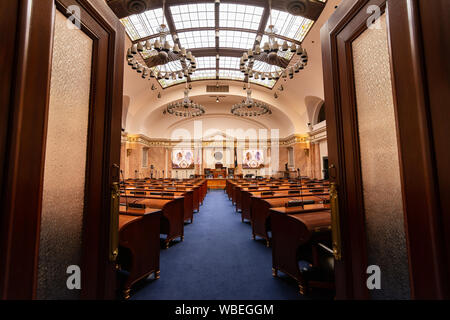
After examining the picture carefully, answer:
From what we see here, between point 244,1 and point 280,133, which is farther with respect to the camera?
point 280,133

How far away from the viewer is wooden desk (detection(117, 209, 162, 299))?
1690mm

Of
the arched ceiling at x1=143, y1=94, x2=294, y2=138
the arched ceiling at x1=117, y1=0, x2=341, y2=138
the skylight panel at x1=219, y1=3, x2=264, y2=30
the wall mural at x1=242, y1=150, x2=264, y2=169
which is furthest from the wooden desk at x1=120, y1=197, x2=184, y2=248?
the wall mural at x1=242, y1=150, x2=264, y2=169

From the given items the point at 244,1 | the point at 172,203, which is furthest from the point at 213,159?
the point at 172,203

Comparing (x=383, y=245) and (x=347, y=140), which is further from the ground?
(x=347, y=140)

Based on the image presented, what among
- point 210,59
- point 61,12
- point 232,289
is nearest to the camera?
point 61,12

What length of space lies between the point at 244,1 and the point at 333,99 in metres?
6.67

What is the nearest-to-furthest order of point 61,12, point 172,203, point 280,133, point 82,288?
point 61,12
point 82,288
point 172,203
point 280,133

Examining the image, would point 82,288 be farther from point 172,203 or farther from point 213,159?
point 213,159

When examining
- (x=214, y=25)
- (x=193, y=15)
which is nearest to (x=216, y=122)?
(x=214, y=25)

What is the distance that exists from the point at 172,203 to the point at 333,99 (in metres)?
2.63

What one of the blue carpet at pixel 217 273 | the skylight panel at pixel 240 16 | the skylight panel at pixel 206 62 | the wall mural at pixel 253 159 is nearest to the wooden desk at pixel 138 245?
the blue carpet at pixel 217 273

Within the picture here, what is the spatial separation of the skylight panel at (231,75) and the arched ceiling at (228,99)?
42 centimetres

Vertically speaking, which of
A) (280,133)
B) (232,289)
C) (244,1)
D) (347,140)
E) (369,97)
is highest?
(244,1)
